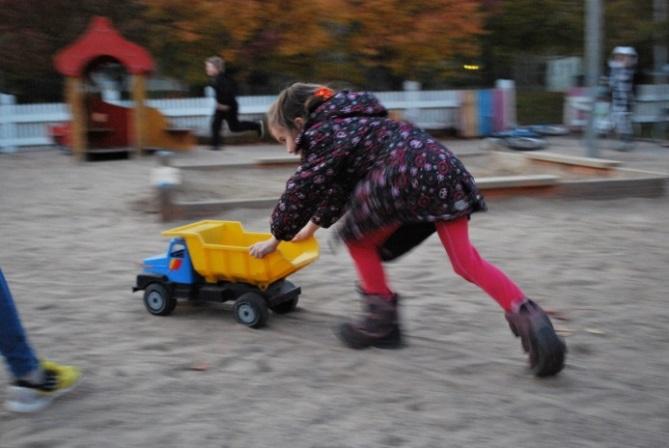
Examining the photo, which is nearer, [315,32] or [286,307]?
[286,307]

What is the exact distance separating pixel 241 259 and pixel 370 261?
0.83 m

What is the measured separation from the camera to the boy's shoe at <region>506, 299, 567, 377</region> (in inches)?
141

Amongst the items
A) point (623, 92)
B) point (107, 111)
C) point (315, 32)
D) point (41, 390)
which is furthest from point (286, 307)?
point (315, 32)

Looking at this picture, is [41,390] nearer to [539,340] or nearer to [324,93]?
[324,93]

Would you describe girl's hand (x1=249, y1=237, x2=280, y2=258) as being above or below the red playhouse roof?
below

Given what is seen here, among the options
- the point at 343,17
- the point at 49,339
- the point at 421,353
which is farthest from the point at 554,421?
the point at 343,17

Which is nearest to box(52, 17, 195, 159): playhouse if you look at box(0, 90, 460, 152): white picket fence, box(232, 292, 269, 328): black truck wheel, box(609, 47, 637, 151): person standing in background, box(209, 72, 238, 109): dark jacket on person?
box(209, 72, 238, 109): dark jacket on person

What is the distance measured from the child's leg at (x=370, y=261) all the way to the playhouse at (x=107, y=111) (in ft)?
31.4

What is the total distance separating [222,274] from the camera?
458 centimetres

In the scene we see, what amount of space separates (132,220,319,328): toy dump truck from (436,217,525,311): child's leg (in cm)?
107

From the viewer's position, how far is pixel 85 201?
8.71 meters

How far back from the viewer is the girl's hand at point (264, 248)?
4.19 meters

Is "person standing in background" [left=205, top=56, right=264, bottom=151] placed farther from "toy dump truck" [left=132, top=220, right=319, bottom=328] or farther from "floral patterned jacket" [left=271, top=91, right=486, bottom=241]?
"floral patterned jacket" [left=271, top=91, right=486, bottom=241]

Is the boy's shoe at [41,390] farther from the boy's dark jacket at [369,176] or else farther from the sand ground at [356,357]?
the boy's dark jacket at [369,176]
